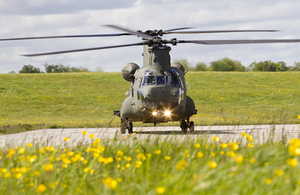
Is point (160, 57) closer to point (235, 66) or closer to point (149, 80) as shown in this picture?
point (149, 80)

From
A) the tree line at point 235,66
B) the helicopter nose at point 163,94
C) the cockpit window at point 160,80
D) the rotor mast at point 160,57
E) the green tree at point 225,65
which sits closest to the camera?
the helicopter nose at point 163,94

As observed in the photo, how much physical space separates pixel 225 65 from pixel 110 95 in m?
55.4

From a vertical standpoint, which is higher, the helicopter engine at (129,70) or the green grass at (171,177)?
the helicopter engine at (129,70)

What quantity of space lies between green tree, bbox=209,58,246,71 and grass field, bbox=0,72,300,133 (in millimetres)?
35842

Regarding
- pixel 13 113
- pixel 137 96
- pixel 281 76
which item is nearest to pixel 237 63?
pixel 281 76

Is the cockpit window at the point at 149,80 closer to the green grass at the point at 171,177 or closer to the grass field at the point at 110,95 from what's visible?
the green grass at the point at 171,177

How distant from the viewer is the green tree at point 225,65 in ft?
299

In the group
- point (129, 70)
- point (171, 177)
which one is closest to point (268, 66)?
point (129, 70)

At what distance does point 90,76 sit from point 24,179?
50475mm

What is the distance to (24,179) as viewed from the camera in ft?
14.5

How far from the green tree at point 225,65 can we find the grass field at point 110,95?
3584cm

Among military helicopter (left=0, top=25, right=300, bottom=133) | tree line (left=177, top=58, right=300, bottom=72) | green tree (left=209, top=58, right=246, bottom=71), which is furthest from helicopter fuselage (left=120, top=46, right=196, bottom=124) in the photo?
green tree (left=209, top=58, right=246, bottom=71)

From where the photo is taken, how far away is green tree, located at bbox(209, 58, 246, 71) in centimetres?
9106

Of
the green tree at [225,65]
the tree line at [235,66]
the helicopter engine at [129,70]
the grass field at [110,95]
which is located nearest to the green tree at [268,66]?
the tree line at [235,66]
